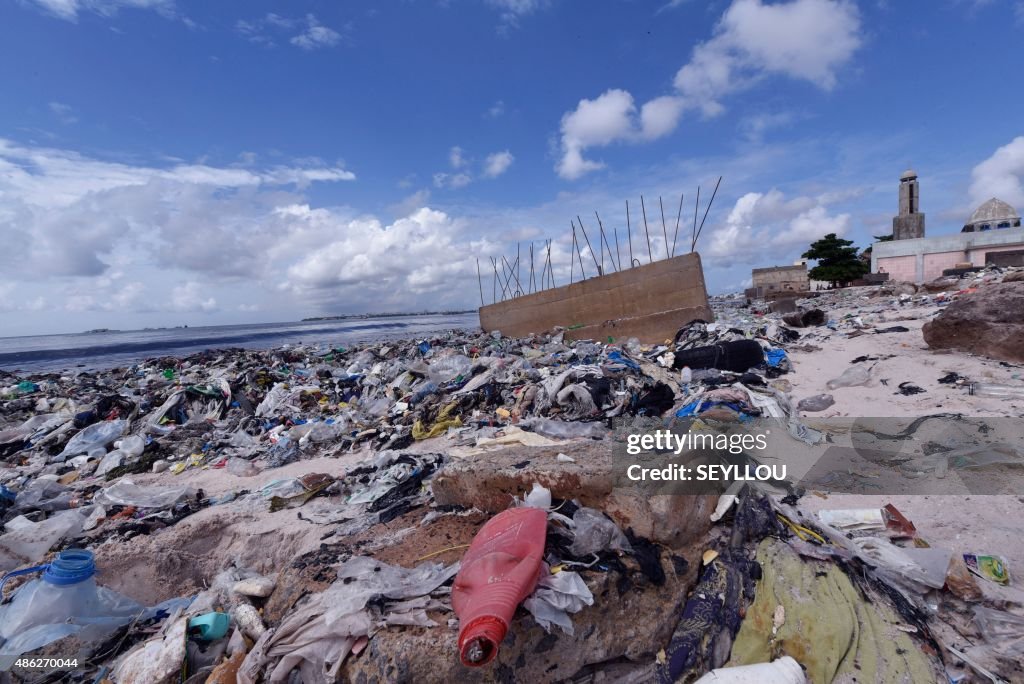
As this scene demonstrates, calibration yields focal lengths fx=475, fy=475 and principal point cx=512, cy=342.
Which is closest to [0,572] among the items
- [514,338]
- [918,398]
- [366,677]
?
[366,677]

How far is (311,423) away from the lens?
6574 millimetres

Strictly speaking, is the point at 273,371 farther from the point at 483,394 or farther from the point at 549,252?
the point at 549,252

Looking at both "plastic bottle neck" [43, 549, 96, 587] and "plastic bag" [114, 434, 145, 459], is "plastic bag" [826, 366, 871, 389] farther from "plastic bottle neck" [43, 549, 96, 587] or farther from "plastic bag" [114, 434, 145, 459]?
"plastic bag" [114, 434, 145, 459]

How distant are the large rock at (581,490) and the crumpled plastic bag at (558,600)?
576 mm

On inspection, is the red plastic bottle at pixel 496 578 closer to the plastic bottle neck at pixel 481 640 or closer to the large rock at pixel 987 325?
the plastic bottle neck at pixel 481 640

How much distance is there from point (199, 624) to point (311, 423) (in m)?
4.44

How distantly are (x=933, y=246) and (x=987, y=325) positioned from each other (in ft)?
91.1

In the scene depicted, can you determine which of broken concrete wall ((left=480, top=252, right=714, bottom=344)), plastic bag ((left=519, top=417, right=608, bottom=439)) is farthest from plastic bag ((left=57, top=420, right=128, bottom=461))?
broken concrete wall ((left=480, top=252, right=714, bottom=344))

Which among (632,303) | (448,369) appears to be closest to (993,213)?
(632,303)

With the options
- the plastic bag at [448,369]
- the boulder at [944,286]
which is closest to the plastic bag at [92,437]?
the plastic bag at [448,369]

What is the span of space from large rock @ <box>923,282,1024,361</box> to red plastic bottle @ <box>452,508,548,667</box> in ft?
23.3

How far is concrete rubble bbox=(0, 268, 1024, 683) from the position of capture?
204 cm

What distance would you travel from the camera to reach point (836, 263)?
2995 cm

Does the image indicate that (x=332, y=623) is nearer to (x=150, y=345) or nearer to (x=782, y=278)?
(x=782, y=278)
